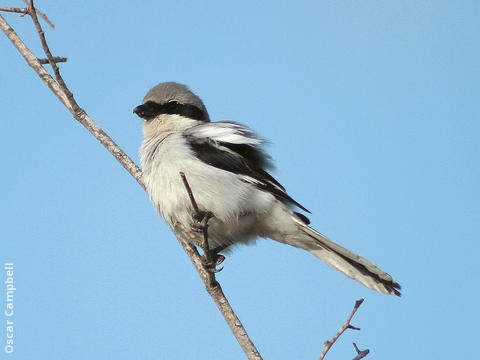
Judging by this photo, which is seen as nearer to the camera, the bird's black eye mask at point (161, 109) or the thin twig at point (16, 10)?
the thin twig at point (16, 10)

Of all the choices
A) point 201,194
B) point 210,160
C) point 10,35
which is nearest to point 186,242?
point 201,194

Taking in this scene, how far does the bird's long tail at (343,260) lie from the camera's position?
149 inches

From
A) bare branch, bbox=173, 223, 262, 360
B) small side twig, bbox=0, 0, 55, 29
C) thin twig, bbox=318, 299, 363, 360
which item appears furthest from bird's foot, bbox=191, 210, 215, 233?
small side twig, bbox=0, 0, 55, 29

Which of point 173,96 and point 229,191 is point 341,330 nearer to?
point 229,191

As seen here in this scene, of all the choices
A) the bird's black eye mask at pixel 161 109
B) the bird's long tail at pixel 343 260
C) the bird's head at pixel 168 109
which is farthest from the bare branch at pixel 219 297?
the bird's black eye mask at pixel 161 109

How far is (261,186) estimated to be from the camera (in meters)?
4.19

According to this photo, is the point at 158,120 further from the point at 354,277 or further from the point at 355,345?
the point at 355,345

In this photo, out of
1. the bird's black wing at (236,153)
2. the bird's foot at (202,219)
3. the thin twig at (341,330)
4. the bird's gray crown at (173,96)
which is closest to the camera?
the thin twig at (341,330)

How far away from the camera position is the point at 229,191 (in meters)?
4.04

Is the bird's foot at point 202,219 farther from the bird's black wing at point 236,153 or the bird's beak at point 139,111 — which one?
the bird's beak at point 139,111

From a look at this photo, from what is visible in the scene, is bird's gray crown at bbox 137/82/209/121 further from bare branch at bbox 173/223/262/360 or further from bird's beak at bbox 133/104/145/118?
bare branch at bbox 173/223/262/360

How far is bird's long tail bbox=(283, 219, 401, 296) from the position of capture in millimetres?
3797

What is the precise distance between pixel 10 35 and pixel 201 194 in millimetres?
1813

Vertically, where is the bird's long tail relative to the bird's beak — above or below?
below
